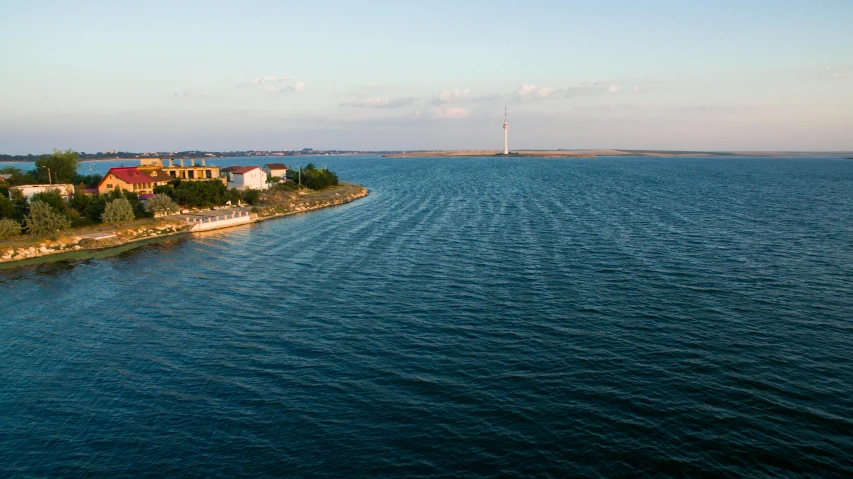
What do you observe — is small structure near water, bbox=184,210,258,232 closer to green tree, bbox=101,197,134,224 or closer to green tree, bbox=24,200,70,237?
green tree, bbox=101,197,134,224

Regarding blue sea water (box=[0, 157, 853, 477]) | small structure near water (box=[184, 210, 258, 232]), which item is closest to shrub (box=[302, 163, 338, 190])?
small structure near water (box=[184, 210, 258, 232])

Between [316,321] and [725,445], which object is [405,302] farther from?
[725,445]

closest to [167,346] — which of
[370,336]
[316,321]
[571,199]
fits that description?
[316,321]

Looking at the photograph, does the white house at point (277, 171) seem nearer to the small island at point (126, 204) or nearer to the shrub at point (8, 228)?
the small island at point (126, 204)

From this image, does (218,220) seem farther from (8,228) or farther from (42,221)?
(8,228)

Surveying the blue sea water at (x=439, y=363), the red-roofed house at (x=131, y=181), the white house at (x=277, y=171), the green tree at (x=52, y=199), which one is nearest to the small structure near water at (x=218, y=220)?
the green tree at (x=52, y=199)

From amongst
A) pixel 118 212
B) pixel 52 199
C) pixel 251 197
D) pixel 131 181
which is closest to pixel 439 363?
pixel 118 212
